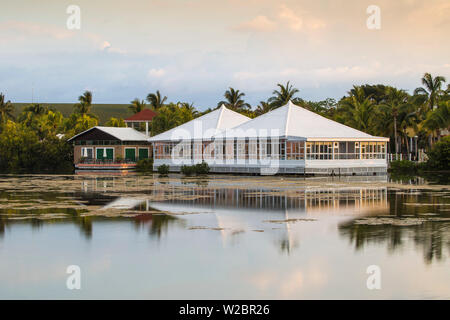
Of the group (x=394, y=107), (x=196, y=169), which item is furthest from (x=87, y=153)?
(x=394, y=107)

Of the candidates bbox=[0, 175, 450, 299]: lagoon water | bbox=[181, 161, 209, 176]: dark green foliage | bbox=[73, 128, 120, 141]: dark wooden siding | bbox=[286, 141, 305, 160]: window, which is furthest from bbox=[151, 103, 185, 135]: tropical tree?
bbox=[0, 175, 450, 299]: lagoon water

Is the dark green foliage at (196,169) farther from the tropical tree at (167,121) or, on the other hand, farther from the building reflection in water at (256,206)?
the building reflection in water at (256,206)

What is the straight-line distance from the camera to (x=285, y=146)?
48.2 metres

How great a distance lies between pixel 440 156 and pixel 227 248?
41.6 metres

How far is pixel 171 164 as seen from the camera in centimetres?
5641

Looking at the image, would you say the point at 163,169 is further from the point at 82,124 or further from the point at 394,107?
the point at 82,124

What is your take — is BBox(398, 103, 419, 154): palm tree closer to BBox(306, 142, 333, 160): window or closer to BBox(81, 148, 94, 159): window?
BBox(306, 142, 333, 160): window

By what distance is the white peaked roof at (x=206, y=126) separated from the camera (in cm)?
5597

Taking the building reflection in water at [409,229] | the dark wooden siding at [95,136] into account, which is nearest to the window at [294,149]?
the dark wooden siding at [95,136]

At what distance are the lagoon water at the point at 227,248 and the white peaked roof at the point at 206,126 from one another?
3177 cm

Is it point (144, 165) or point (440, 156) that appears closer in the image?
point (440, 156)
